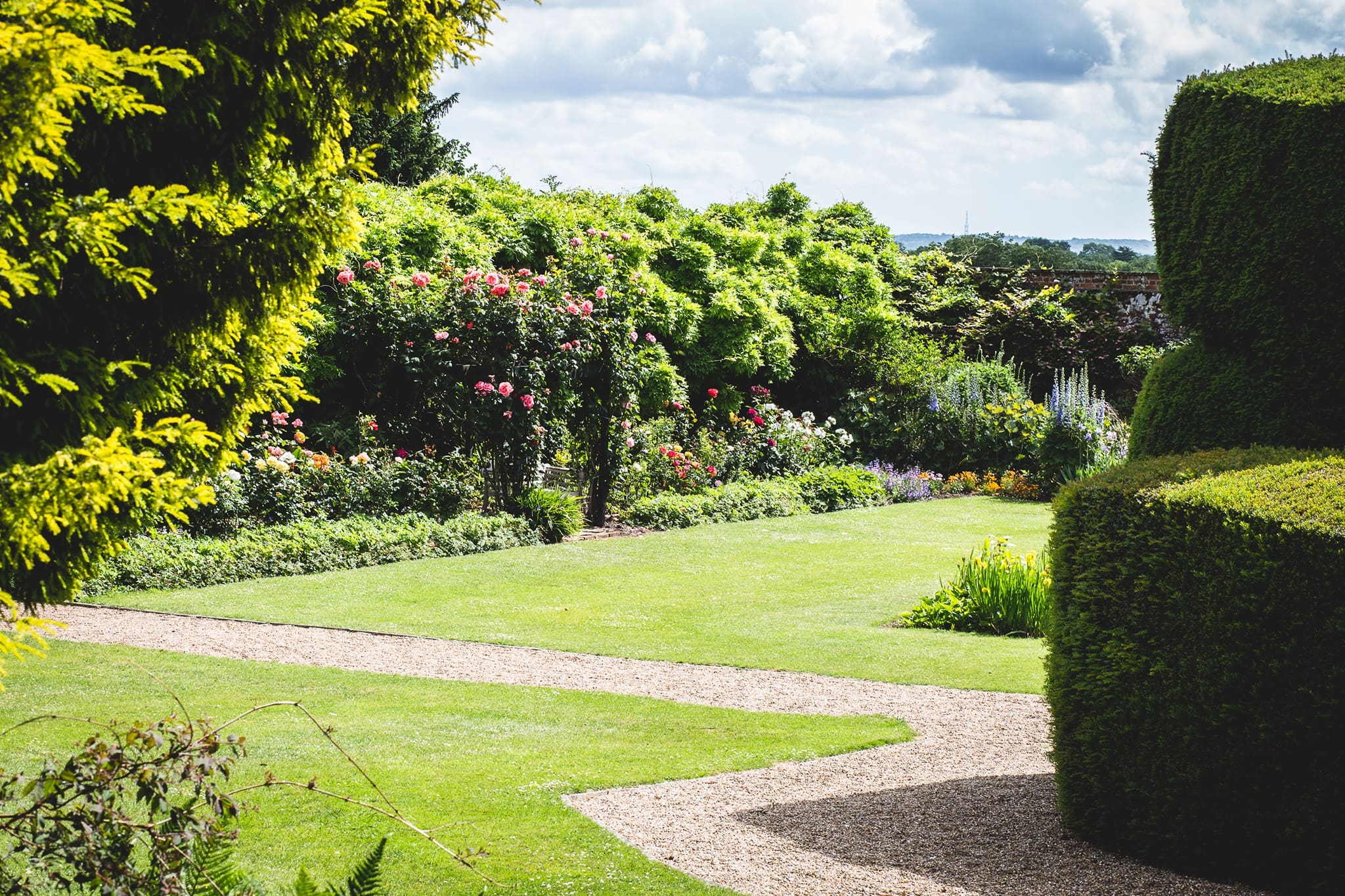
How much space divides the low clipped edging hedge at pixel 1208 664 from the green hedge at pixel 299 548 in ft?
22.9

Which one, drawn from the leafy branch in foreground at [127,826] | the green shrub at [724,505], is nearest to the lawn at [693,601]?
the green shrub at [724,505]

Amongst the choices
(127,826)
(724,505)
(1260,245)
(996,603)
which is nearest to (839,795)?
(1260,245)

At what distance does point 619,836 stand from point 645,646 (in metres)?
3.63

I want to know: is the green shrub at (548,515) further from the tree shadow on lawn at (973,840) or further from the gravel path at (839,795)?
the tree shadow on lawn at (973,840)

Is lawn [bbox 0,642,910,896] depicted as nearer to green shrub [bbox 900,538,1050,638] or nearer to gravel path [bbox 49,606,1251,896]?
gravel path [bbox 49,606,1251,896]

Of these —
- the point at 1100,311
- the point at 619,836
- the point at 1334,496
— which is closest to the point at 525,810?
the point at 619,836

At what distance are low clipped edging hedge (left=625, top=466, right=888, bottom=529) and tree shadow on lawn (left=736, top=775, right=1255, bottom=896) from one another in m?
8.44

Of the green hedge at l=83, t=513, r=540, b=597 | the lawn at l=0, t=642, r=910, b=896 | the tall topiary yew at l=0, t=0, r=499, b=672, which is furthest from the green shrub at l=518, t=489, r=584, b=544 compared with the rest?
the tall topiary yew at l=0, t=0, r=499, b=672

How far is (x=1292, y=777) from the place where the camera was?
13.2 ft

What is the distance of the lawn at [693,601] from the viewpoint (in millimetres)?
7984

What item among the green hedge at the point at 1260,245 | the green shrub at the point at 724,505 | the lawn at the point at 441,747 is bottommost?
the lawn at the point at 441,747

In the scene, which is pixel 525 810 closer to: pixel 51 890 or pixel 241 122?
pixel 51 890

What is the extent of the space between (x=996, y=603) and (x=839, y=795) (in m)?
4.09

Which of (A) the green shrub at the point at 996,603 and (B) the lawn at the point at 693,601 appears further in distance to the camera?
(A) the green shrub at the point at 996,603
